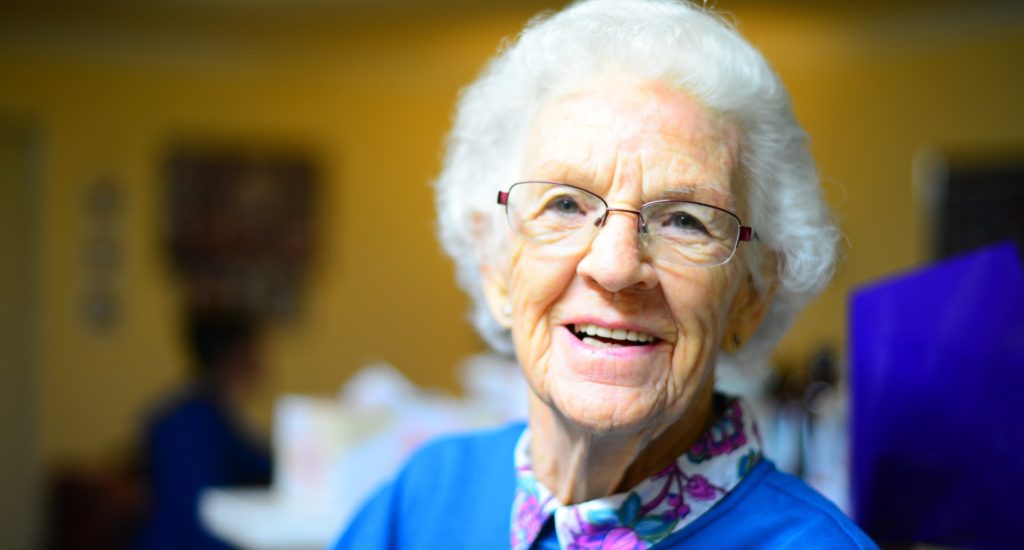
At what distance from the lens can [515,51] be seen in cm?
123

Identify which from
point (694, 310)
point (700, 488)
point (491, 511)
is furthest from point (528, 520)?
point (694, 310)

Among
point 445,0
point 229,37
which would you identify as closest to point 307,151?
point 229,37

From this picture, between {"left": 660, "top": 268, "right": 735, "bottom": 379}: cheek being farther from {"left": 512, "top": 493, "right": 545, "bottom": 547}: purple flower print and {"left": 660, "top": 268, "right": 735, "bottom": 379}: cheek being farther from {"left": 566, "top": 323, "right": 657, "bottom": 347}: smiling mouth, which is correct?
{"left": 512, "top": 493, "right": 545, "bottom": 547}: purple flower print

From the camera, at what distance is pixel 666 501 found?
1084 millimetres

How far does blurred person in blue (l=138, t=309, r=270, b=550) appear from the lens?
348 cm

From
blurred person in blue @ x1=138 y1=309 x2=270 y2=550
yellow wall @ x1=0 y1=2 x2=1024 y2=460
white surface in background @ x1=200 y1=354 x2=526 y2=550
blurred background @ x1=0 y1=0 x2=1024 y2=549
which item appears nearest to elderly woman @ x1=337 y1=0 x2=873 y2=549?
white surface in background @ x1=200 y1=354 x2=526 y2=550

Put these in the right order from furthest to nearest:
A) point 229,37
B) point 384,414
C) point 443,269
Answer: point 443,269 < point 229,37 < point 384,414

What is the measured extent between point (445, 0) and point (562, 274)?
13.5 feet

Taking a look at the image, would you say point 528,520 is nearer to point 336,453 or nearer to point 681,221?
point 681,221

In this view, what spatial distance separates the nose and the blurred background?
161 inches

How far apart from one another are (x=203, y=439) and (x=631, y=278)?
2.87 meters

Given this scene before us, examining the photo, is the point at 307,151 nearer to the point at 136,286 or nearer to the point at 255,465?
the point at 136,286

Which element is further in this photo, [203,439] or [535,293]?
[203,439]

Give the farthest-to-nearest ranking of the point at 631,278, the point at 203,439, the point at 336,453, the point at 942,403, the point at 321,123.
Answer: the point at 321,123, the point at 203,439, the point at 336,453, the point at 942,403, the point at 631,278
